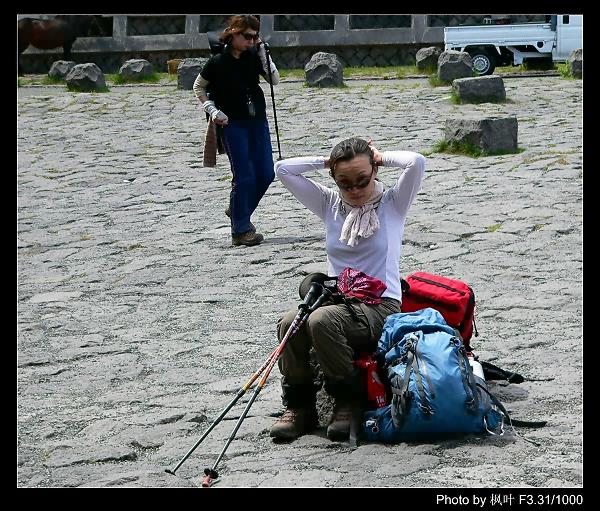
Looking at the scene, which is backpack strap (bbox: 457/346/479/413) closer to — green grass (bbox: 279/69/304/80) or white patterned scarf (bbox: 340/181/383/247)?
white patterned scarf (bbox: 340/181/383/247)

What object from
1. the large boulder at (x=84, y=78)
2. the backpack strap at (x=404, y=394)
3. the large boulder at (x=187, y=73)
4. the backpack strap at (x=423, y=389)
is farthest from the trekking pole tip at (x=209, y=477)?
the large boulder at (x=84, y=78)

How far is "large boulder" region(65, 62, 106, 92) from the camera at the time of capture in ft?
67.2

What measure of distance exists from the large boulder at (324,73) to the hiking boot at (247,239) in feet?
35.4

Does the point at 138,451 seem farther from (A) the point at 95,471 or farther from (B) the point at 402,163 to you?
(B) the point at 402,163

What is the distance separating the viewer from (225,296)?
312 inches

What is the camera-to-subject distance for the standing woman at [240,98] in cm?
873

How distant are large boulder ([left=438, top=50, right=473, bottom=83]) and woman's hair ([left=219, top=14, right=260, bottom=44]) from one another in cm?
1092

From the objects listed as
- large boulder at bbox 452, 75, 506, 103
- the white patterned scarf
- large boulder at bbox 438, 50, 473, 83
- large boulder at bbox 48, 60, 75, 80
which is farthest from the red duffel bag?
large boulder at bbox 48, 60, 75, 80

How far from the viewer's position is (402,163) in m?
5.39

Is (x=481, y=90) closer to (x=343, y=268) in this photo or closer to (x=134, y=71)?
(x=134, y=71)

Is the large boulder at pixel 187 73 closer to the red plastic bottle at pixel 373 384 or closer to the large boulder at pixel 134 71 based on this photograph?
the large boulder at pixel 134 71

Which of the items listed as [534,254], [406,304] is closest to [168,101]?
[534,254]

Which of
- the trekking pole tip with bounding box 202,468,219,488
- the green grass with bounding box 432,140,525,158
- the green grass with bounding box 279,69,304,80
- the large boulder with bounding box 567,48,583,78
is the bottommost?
the trekking pole tip with bounding box 202,468,219,488

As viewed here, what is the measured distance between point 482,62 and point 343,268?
1643 centimetres
